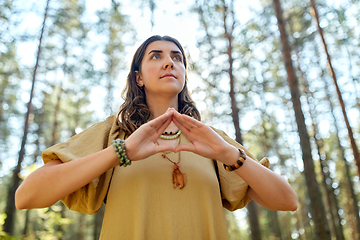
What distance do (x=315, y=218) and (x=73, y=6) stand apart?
11.8 m

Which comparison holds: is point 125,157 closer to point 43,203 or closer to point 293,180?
point 43,203

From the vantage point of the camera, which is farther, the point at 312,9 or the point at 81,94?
the point at 81,94

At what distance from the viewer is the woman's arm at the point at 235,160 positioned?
59.9 inches

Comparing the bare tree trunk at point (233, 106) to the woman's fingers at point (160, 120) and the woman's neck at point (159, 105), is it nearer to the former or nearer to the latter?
the woman's neck at point (159, 105)

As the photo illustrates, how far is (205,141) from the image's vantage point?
1.56m

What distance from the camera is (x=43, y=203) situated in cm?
135

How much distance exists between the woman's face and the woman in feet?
1.04

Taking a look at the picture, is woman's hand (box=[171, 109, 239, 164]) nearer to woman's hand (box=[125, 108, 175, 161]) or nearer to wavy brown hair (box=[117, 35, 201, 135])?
woman's hand (box=[125, 108, 175, 161])

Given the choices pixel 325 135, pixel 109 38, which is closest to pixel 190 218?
pixel 109 38

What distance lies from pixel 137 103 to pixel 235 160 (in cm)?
94

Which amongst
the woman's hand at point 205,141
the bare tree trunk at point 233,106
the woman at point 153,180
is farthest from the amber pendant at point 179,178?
the bare tree trunk at point 233,106

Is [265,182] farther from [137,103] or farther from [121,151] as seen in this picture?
[137,103]

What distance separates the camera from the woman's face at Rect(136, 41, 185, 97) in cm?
197

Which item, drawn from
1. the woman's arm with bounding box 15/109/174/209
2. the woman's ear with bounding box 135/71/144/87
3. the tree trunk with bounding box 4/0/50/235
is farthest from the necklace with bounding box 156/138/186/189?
the tree trunk with bounding box 4/0/50/235
